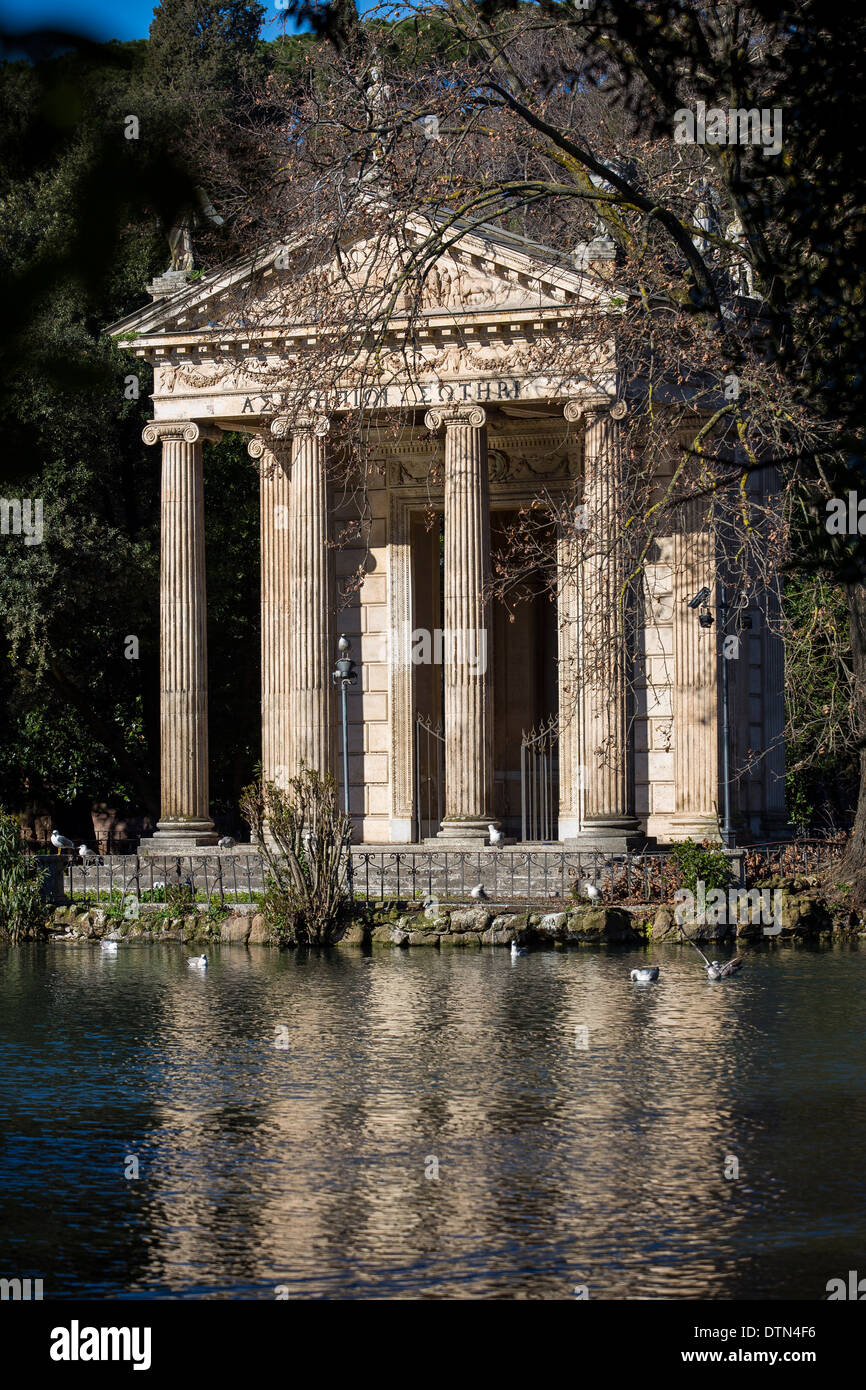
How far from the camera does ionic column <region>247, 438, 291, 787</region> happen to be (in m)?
38.5

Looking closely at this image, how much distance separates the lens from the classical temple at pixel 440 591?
35.7m

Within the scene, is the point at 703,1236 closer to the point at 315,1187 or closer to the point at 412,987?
the point at 315,1187

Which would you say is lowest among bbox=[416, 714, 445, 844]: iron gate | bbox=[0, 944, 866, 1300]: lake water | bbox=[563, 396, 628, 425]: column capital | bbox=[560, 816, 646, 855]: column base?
bbox=[0, 944, 866, 1300]: lake water

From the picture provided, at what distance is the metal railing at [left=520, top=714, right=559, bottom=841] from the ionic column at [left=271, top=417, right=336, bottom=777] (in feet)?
18.8

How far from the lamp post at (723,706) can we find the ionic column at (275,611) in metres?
8.09

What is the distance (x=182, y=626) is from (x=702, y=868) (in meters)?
12.4

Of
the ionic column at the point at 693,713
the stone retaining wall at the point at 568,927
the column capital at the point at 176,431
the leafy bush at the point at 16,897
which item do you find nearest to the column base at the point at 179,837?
the leafy bush at the point at 16,897

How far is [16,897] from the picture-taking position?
32906 millimetres

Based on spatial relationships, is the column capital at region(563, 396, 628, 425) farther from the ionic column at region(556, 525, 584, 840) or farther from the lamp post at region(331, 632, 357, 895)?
the lamp post at region(331, 632, 357, 895)

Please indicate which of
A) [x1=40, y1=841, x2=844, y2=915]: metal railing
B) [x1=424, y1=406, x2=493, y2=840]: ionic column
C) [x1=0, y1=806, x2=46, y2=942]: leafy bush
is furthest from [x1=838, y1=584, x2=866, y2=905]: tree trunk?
[x1=0, y1=806, x2=46, y2=942]: leafy bush

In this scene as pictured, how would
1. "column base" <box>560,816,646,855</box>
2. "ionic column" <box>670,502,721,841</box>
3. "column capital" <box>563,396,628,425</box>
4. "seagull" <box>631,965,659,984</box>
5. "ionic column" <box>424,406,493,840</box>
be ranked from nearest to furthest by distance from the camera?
"seagull" <box>631,965,659,984</box>
"column base" <box>560,816,646,855</box>
"column capital" <box>563,396,628,425</box>
"ionic column" <box>424,406,493,840</box>
"ionic column" <box>670,502,721,841</box>

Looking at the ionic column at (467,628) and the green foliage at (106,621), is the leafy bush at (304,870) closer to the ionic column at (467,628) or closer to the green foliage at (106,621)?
the ionic column at (467,628)

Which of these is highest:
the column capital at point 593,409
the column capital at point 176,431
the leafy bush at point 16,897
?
the column capital at point 176,431
